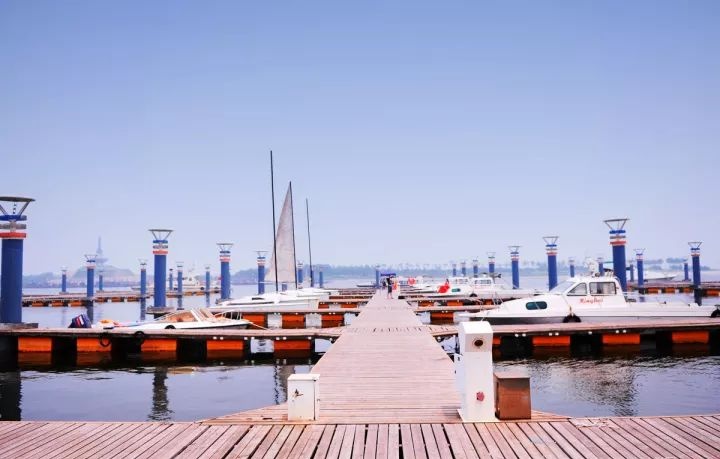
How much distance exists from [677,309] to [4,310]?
91.8 ft

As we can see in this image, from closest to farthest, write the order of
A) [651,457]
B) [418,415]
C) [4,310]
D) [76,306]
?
[651,457] → [418,415] → [4,310] → [76,306]

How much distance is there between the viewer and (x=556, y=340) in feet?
77.7

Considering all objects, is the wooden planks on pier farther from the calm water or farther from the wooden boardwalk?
the calm water

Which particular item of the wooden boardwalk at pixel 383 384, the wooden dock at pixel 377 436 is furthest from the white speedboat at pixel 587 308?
the wooden dock at pixel 377 436

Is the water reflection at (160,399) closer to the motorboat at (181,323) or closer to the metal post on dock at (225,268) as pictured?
the motorboat at (181,323)

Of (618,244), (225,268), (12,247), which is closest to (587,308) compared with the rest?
(618,244)

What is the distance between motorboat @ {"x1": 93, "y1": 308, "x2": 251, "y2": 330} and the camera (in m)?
24.5

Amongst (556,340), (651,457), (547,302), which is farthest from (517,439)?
(547,302)

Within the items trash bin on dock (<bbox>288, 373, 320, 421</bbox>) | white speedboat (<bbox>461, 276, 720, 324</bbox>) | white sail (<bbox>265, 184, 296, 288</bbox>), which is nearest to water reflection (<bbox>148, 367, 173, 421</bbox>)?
trash bin on dock (<bbox>288, 373, 320, 421</bbox>)

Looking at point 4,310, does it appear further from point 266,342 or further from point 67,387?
point 266,342

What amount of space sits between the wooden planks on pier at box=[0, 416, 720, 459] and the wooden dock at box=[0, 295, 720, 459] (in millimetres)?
12

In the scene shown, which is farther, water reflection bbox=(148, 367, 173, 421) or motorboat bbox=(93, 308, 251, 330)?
motorboat bbox=(93, 308, 251, 330)

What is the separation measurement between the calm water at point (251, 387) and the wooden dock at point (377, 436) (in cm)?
603

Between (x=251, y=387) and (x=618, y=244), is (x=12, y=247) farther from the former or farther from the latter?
(x=618, y=244)
